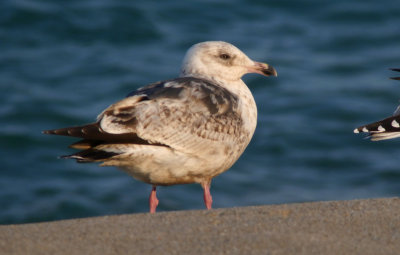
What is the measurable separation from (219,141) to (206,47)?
3.39 feet

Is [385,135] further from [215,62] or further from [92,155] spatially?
[92,155]

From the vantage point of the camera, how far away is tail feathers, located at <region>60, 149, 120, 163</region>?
17.1 feet

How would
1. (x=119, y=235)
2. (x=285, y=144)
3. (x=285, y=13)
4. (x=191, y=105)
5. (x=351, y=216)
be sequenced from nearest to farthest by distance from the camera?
(x=119, y=235) < (x=351, y=216) < (x=191, y=105) < (x=285, y=144) < (x=285, y=13)

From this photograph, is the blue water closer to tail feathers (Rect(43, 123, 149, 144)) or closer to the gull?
the gull

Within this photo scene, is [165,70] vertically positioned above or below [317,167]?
above

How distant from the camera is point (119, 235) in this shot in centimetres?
421

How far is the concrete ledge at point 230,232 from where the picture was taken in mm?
3979

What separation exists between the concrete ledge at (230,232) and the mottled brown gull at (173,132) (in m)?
0.78

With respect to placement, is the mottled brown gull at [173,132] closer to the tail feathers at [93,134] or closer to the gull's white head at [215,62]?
the tail feathers at [93,134]

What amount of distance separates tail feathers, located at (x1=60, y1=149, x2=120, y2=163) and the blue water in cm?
379

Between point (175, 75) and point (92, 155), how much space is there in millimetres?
6892

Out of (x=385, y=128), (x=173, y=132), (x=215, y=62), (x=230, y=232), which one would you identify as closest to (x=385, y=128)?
(x=385, y=128)

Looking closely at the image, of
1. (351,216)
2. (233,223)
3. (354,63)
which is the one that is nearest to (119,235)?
(233,223)

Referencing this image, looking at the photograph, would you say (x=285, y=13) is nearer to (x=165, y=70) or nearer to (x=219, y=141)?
(x=165, y=70)
